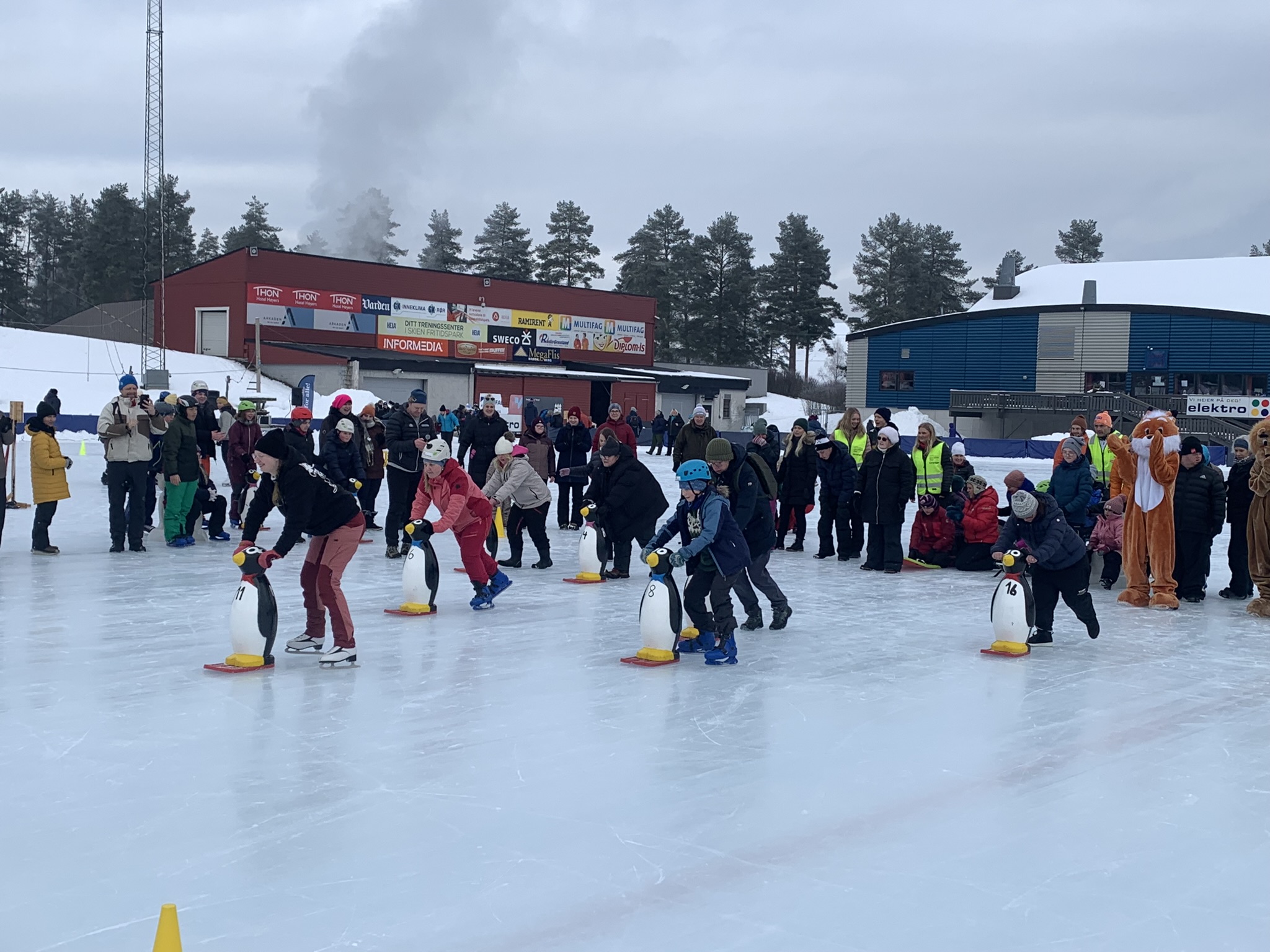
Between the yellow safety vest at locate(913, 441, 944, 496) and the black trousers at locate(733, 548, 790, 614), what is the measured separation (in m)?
4.41

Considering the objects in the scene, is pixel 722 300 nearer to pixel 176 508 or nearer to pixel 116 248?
pixel 116 248

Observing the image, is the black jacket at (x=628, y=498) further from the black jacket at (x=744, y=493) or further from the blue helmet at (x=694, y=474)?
the blue helmet at (x=694, y=474)

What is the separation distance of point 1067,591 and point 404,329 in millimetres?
45279

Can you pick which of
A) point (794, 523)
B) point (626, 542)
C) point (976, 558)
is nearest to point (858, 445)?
point (794, 523)

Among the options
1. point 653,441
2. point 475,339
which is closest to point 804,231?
point 475,339

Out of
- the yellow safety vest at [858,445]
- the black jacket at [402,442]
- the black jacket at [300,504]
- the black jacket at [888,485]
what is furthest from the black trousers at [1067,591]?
the black jacket at [402,442]

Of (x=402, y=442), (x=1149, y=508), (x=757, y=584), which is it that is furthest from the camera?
(x=402, y=442)

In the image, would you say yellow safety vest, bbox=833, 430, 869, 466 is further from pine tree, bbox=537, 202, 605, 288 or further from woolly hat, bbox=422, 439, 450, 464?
pine tree, bbox=537, 202, 605, 288

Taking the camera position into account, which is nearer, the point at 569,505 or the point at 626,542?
the point at 626,542

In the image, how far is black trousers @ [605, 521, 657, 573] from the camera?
37.9 ft

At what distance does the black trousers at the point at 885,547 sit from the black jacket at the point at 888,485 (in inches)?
3.4

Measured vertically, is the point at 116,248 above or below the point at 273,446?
above

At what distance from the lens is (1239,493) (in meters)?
11.5

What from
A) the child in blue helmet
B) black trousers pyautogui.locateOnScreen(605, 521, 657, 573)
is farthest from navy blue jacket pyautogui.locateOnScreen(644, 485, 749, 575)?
black trousers pyautogui.locateOnScreen(605, 521, 657, 573)
